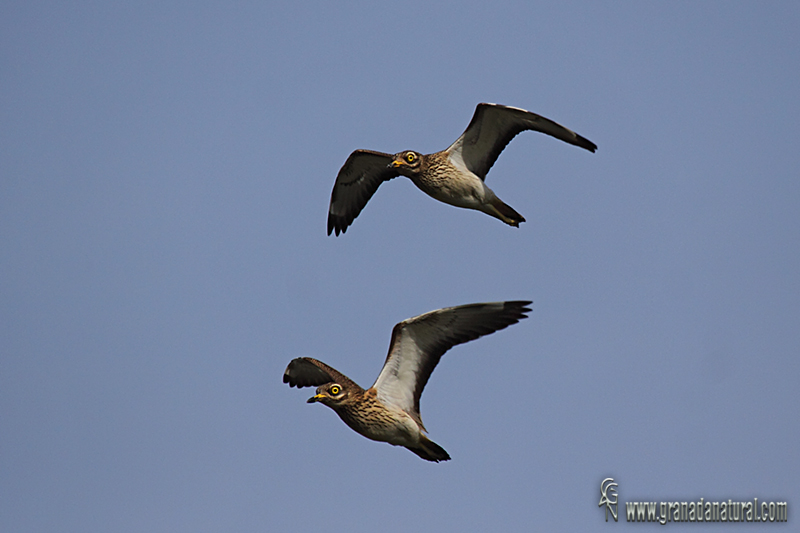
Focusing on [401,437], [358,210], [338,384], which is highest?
[358,210]

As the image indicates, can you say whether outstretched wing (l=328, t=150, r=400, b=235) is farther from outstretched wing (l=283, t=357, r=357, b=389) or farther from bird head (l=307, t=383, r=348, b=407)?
bird head (l=307, t=383, r=348, b=407)

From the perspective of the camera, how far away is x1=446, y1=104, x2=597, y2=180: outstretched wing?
16.1m

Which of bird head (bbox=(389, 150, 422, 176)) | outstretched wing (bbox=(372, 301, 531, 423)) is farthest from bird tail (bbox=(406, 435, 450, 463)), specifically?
bird head (bbox=(389, 150, 422, 176))

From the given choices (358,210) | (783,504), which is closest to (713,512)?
(783,504)

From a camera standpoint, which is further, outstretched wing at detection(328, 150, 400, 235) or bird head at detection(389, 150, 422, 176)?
outstretched wing at detection(328, 150, 400, 235)

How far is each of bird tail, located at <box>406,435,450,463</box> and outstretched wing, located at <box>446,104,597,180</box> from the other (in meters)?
5.34

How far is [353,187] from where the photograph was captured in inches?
755

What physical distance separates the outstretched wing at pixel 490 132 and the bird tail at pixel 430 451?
534 cm

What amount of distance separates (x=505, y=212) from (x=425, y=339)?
11.4 ft

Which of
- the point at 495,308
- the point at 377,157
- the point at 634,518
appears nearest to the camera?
the point at 495,308

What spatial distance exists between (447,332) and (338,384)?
5.75 ft

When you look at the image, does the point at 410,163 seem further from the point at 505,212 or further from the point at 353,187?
the point at 353,187

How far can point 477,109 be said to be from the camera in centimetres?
1647

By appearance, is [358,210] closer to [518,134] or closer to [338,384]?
[518,134]
